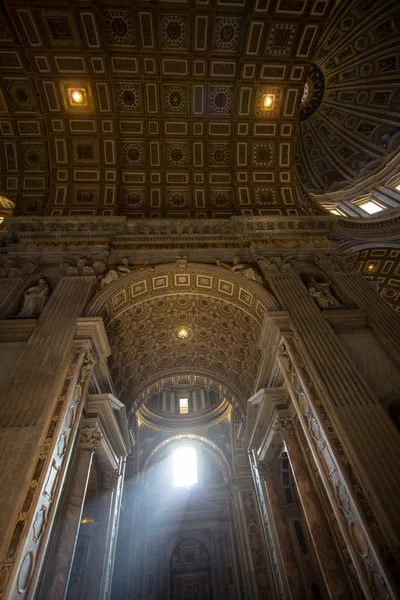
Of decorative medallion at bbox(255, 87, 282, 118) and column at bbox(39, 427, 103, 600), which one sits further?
decorative medallion at bbox(255, 87, 282, 118)

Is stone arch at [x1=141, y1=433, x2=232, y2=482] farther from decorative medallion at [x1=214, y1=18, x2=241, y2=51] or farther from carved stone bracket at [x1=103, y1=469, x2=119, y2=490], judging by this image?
decorative medallion at [x1=214, y1=18, x2=241, y2=51]

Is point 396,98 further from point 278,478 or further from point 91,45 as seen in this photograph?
point 278,478

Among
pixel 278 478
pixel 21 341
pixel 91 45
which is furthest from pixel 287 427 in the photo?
pixel 91 45

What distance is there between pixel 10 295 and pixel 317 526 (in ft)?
27.3

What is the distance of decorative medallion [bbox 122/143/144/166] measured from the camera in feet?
40.0

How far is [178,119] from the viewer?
1177 centimetres

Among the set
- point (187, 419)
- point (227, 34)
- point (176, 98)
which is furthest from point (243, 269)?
point (187, 419)

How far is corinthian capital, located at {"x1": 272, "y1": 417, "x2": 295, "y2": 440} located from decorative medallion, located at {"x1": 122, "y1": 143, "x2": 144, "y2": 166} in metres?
10.2

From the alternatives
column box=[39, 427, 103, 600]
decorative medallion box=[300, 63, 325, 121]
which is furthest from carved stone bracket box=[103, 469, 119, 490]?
decorative medallion box=[300, 63, 325, 121]

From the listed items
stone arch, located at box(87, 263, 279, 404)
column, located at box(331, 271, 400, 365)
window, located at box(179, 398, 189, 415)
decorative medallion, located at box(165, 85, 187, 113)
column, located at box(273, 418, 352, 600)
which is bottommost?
column, located at box(273, 418, 352, 600)

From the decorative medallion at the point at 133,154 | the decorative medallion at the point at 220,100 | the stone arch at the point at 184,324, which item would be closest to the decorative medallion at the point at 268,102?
the decorative medallion at the point at 220,100

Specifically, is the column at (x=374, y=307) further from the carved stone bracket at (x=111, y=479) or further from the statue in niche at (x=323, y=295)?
the carved stone bracket at (x=111, y=479)

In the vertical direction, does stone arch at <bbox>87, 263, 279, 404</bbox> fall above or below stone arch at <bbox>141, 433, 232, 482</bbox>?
below

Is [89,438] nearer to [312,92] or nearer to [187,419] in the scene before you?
[187,419]
